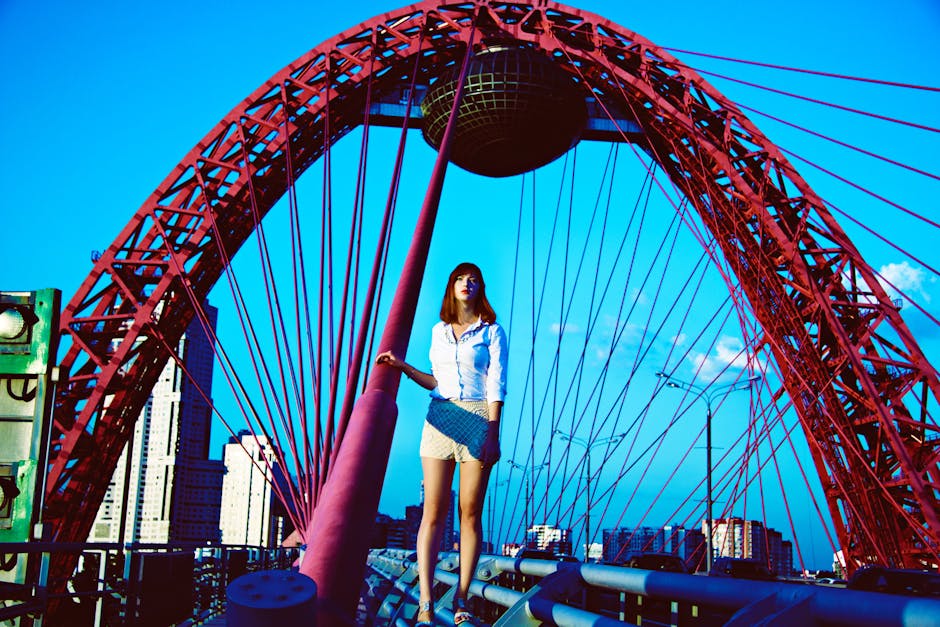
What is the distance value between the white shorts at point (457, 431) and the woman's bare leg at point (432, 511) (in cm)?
5

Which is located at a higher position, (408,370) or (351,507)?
(408,370)

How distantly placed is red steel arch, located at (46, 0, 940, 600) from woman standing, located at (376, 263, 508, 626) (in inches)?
536

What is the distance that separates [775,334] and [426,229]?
16528 millimetres

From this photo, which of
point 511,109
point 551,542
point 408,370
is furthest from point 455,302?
point 551,542

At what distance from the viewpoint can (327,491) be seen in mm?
2160

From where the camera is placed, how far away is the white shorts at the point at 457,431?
399 centimetres

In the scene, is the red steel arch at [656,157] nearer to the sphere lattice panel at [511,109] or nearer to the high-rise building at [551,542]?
the sphere lattice panel at [511,109]

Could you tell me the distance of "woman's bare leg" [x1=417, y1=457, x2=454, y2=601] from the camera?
4.02 metres

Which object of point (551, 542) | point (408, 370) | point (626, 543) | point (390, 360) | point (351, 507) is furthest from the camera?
point (551, 542)

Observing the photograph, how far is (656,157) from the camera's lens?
18875 millimetres

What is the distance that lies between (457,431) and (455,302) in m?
0.58

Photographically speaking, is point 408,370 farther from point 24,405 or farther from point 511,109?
point 511,109

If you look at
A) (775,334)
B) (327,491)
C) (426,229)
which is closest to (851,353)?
(775,334)

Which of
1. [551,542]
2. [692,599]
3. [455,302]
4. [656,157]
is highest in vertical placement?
[656,157]
